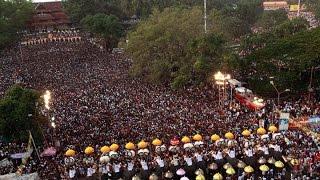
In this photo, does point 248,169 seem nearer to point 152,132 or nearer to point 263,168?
point 263,168

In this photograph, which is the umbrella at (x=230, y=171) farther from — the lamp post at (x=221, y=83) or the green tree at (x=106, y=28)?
the green tree at (x=106, y=28)

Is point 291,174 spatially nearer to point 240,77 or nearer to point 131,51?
point 240,77

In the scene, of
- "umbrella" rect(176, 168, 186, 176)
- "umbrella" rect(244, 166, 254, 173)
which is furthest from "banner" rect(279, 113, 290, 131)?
"umbrella" rect(176, 168, 186, 176)

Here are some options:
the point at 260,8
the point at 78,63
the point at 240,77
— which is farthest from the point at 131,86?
the point at 260,8

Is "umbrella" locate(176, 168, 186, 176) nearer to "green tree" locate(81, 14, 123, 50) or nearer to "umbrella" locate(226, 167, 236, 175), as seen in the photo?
"umbrella" locate(226, 167, 236, 175)

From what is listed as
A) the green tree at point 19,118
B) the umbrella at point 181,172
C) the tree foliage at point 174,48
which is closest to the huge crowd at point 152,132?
the umbrella at point 181,172
